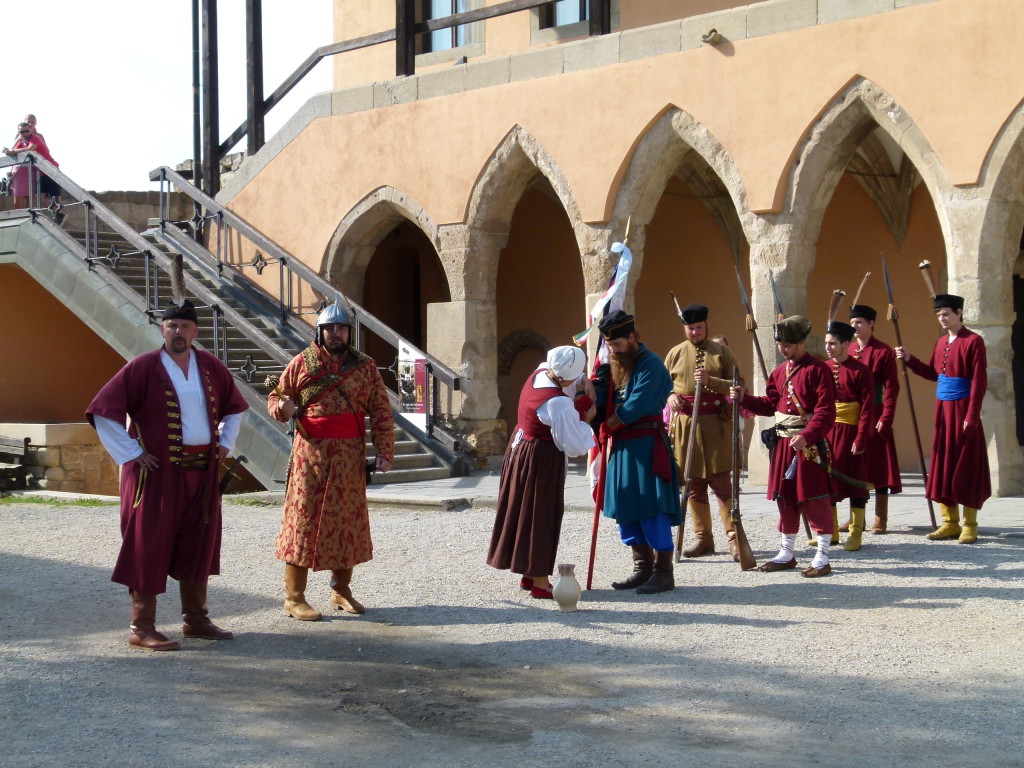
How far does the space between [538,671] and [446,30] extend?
Result: 42.3ft

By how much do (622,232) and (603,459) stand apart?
604cm

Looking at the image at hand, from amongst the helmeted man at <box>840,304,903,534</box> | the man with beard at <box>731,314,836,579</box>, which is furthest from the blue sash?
the man with beard at <box>731,314,836,579</box>

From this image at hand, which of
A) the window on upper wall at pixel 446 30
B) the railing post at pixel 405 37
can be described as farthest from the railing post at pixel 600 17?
the window on upper wall at pixel 446 30

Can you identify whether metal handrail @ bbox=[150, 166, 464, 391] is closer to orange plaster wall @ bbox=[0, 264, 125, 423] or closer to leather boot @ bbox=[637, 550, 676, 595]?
orange plaster wall @ bbox=[0, 264, 125, 423]

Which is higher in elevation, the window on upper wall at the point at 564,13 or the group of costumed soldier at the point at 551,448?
the window on upper wall at the point at 564,13

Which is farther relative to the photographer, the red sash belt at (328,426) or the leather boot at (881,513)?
the leather boot at (881,513)

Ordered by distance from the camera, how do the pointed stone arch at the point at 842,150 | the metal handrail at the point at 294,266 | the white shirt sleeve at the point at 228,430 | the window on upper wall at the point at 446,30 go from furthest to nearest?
the window on upper wall at the point at 446,30, the metal handrail at the point at 294,266, the pointed stone arch at the point at 842,150, the white shirt sleeve at the point at 228,430

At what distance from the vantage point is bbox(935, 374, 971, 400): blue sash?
8.22m

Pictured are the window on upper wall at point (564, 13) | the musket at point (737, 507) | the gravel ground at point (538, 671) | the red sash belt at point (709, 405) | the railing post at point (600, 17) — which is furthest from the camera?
the window on upper wall at point (564, 13)

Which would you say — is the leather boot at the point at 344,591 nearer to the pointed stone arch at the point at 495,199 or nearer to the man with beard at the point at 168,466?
the man with beard at the point at 168,466

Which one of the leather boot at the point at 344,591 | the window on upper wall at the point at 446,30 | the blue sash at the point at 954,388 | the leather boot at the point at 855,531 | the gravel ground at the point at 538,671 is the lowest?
the gravel ground at the point at 538,671

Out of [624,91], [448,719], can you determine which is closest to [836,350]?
[448,719]

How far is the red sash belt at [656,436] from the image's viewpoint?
6.64 m

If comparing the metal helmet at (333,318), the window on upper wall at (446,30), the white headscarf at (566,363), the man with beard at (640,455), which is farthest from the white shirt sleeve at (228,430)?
the window on upper wall at (446,30)
